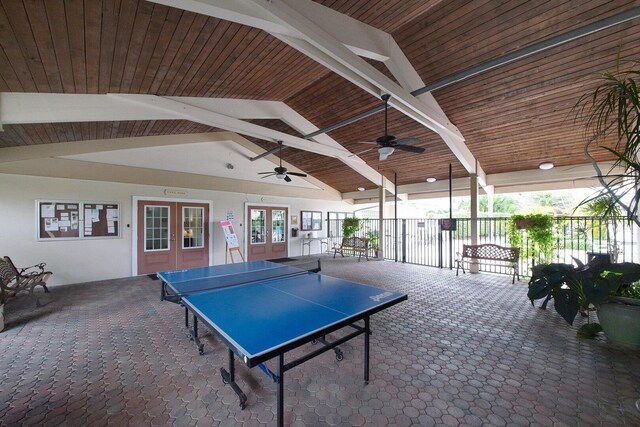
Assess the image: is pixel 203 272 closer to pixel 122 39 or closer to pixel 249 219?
pixel 122 39

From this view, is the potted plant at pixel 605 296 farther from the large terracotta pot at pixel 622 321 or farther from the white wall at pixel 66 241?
the white wall at pixel 66 241

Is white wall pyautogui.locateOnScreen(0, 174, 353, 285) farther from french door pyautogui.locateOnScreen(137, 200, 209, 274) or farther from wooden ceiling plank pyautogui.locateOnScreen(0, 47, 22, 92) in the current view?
wooden ceiling plank pyautogui.locateOnScreen(0, 47, 22, 92)

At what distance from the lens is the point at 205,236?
8133 millimetres

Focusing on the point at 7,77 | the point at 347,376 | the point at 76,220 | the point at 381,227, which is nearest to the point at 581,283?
the point at 347,376

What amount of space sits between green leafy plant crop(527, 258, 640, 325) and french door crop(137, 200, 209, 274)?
822 cm

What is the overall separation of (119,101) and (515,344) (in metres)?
6.79

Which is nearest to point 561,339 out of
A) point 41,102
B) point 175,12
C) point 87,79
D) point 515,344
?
point 515,344

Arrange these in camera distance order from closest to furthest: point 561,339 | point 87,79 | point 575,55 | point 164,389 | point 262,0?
point 164,389 < point 262,0 < point 561,339 < point 87,79 < point 575,55

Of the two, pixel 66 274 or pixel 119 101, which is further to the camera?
pixel 66 274

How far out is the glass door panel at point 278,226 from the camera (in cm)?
1001

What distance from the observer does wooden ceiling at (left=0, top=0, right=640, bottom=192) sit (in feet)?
8.54

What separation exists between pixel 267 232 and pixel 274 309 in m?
7.85

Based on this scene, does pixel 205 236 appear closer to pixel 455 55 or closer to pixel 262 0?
pixel 262 0

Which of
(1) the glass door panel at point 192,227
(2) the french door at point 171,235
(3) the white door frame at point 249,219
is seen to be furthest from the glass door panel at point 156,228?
(3) the white door frame at point 249,219
